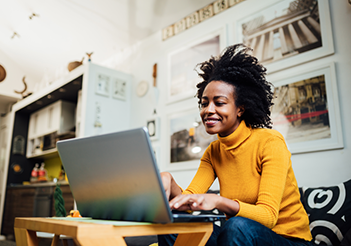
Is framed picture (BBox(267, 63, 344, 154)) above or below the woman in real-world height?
above

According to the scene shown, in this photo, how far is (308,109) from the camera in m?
2.21

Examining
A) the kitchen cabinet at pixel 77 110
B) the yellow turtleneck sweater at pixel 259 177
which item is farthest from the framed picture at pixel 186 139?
the yellow turtleneck sweater at pixel 259 177

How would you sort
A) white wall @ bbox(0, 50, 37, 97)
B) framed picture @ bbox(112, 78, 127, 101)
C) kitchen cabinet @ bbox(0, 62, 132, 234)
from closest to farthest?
kitchen cabinet @ bbox(0, 62, 132, 234) < framed picture @ bbox(112, 78, 127, 101) < white wall @ bbox(0, 50, 37, 97)

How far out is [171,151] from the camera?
325cm

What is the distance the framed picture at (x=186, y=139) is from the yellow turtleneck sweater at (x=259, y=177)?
160cm

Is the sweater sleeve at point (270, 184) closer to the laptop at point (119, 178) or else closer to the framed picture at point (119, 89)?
the laptop at point (119, 178)

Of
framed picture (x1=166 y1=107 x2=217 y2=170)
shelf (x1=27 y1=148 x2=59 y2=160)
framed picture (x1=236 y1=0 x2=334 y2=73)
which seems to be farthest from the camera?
shelf (x1=27 y1=148 x2=59 y2=160)

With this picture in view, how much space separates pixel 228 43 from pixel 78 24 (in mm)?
2155

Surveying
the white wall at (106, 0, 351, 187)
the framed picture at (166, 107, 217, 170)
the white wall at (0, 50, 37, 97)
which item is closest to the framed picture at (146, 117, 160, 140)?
the white wall at (106, 0, 351, 187)

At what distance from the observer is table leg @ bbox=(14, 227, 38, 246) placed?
0.88m

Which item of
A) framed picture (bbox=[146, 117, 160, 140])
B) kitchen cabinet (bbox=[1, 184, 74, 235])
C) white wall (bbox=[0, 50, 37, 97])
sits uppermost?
white wall (bbox=[0, 50, 37, 97])

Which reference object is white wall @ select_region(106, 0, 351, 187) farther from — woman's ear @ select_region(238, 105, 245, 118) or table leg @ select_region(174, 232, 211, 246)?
table leg @ select_region(174, 232, 211, 246)

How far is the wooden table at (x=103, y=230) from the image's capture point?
2.05ft

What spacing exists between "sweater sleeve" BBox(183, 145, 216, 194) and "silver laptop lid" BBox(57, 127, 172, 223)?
17.7 inches
